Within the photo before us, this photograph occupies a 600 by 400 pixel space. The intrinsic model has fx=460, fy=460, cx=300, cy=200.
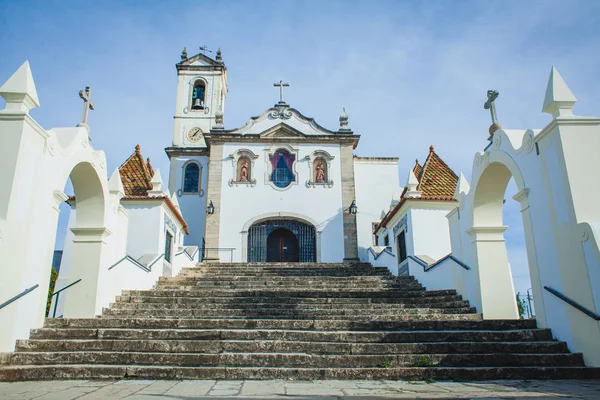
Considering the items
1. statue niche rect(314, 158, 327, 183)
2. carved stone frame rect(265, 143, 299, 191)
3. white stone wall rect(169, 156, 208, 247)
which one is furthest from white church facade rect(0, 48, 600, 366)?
statue niche rect(314, 158, 327, 183)

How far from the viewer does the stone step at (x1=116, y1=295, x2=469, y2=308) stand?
355 inches

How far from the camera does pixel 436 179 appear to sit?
15578 mm

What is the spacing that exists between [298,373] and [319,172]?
14.5m

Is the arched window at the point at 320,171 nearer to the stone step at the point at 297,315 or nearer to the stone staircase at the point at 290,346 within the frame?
the stone staircase at the point at 290,346

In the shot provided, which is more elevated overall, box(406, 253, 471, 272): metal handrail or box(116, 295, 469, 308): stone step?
box(406, 253, 471, 272): metal handrail

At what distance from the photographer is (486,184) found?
8555 millimetres

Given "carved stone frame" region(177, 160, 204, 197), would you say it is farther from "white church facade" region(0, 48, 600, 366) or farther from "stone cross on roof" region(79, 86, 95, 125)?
"stone cross on roof" region(79, 86, 95, 125)

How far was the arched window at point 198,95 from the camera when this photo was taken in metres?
23.4

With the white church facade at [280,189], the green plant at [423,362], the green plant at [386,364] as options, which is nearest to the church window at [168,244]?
the white church facade at [280,189]

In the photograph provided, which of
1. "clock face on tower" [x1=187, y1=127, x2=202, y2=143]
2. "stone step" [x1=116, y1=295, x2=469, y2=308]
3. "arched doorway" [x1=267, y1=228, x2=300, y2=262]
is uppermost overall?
"clock face on tower" [x1=187, y1=127, x2=202, y2=143]

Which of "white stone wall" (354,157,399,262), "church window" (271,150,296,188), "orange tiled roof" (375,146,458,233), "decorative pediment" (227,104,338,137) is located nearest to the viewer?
"orange tiled roof" (375,146,458,233)

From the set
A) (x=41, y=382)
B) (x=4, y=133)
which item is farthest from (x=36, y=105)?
(x=41, y=382)

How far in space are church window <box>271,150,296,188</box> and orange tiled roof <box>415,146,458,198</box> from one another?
5.71 meters

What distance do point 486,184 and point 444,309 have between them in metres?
2.48
